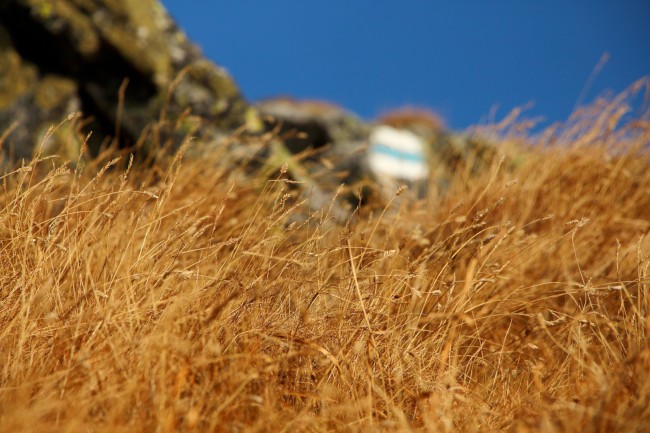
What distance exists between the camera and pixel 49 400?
137 centimetres

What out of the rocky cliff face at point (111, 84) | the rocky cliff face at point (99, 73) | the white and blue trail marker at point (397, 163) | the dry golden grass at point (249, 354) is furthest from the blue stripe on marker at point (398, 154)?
the dry golden grass at point (249, 354)

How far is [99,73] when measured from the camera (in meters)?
4.43

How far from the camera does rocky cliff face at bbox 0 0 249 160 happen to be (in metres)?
4.03

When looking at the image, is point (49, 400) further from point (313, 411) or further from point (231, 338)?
point (313, 411)

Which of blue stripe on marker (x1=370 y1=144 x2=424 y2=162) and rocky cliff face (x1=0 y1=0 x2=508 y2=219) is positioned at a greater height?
blue stripe on marker (x1=370 y1=144 x2=424 y2=162)

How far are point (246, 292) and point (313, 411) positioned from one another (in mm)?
376

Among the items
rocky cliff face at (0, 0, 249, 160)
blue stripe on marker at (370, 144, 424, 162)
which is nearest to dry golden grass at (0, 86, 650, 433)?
rocky cliff face at (0, 0, 249, 160)

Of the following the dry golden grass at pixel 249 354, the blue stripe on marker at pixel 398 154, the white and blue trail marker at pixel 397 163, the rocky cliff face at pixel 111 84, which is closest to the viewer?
the dry golden grass at pixel 249 354

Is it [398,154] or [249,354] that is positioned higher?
[398,154]

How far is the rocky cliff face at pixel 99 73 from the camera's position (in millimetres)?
4027

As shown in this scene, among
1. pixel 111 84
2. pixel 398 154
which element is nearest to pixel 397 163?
pixel 398 154

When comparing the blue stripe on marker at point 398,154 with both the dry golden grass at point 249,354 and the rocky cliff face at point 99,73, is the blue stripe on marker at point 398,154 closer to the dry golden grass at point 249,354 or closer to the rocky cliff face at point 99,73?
the rocky cliff face at point 99,73

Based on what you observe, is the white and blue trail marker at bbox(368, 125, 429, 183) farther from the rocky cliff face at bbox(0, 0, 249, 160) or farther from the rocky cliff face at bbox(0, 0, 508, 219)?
the rocky cliff face at bbox(0, 0, 249, 160)

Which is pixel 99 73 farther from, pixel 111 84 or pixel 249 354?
pixel 249 354
